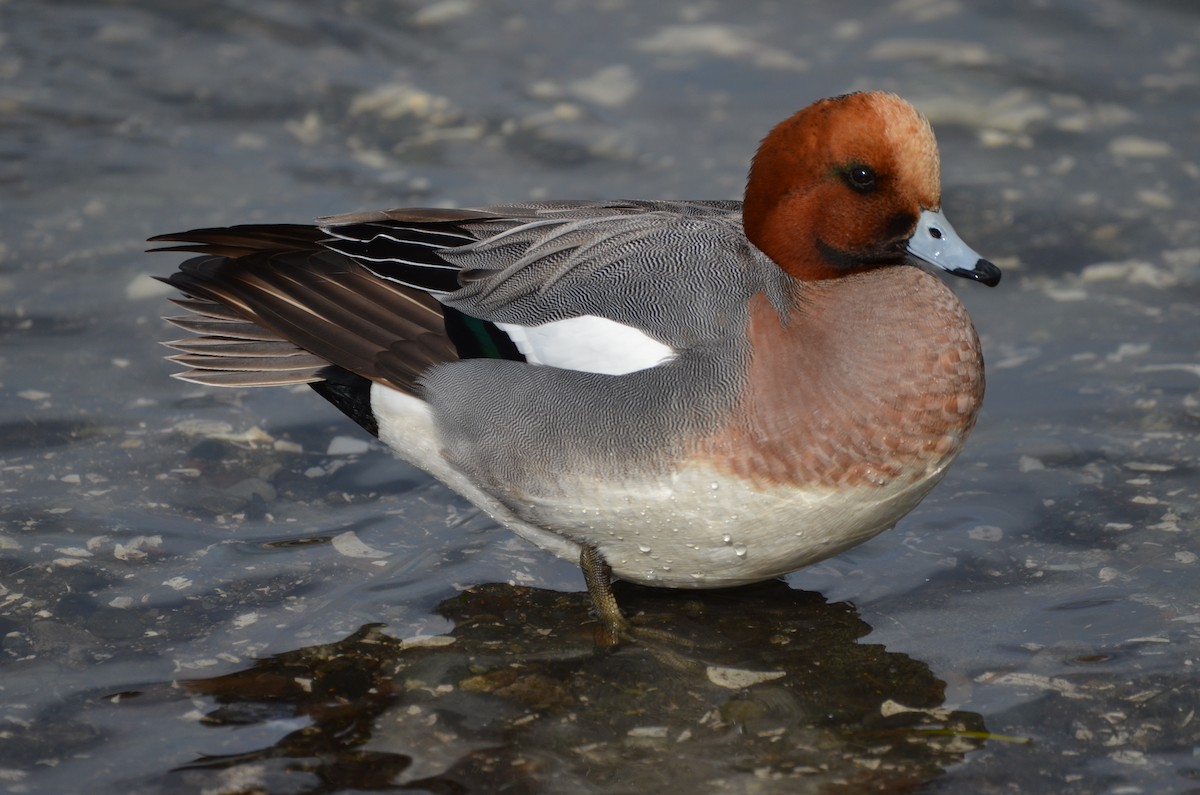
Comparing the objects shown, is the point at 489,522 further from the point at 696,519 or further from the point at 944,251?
the point at 944,251

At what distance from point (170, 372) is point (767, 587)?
2458mm

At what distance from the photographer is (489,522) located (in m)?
4.72

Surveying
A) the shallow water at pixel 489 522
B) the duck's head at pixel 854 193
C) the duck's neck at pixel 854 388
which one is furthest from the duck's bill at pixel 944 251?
the shallow water at pixel 489 522

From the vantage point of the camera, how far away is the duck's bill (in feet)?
12.3

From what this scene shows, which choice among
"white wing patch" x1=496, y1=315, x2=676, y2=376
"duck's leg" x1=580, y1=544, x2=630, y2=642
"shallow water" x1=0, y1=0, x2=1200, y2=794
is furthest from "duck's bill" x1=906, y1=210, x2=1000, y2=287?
"duck's leg" x1=580, y1=544, x2=630, y2=642

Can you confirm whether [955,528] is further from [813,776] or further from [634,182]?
[634,182]

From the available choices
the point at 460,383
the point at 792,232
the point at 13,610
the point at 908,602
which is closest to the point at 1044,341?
the point at 908,602

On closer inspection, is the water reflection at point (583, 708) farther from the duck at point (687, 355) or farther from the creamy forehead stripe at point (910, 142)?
the creamy forehead stripe at point (910, 142)

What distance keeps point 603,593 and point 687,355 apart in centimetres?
79

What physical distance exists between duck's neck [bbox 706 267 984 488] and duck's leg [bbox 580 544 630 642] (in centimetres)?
62

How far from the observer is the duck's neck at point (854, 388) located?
3633mm

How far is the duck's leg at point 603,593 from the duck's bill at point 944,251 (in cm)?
120

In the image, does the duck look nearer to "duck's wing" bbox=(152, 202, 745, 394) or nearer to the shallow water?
"duck's wing" bbox=(152, 202, 745, 394)

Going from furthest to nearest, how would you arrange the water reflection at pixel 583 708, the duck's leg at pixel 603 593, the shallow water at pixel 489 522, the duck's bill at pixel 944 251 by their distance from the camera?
the duck's leg at pixel 603 593, the duck's bill at pixel 944 251, the shallow water at pixel 489 522, the water reflection at pixel 583 708
